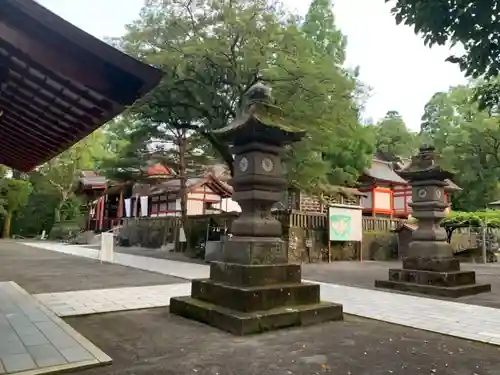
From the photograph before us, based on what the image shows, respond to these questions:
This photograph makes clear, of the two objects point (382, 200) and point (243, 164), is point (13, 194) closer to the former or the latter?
point (382, 200)

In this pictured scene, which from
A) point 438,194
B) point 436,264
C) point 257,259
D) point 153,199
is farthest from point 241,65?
point 153,199

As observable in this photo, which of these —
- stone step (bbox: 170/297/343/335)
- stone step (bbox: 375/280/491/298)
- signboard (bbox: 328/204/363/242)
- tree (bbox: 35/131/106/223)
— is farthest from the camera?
tree (bbox: 35/131/106/223)

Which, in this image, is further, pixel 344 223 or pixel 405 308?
pixel 344 223

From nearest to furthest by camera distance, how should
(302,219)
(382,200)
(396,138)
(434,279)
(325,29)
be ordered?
(434,279), (302,219), (325,29), (382,200), (396,138)

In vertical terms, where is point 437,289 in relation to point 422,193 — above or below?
below

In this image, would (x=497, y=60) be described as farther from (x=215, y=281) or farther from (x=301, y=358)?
(x=215, y=281)

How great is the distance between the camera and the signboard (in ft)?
54.5

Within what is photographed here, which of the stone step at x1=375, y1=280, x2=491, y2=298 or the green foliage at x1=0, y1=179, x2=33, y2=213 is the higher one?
the green foliage at x1=0, y1=179, x2=33, y2=213

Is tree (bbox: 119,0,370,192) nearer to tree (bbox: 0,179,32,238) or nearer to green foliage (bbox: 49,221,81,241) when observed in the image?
green foliage (bbox: 49,221,81,241)

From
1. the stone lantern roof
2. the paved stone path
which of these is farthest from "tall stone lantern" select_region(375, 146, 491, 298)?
the stone lantern roof

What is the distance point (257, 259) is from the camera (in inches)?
229

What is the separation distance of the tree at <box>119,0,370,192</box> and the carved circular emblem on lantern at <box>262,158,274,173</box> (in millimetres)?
6708

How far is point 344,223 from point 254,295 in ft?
39.8

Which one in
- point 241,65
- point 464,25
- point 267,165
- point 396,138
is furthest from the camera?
point 396,138
